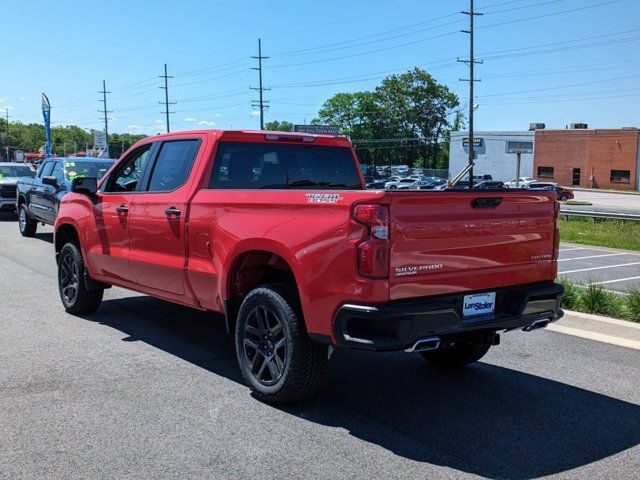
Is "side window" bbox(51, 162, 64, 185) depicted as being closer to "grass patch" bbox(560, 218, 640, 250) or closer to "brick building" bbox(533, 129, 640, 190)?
"grass patch" bbox(560, 218, 640, 250)

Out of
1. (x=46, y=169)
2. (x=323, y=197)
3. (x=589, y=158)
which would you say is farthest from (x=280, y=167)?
(x=589, y=158)

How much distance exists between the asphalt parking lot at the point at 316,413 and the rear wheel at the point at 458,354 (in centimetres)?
12

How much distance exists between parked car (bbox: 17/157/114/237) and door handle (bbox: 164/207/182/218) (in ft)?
28.2

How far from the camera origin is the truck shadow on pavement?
12.6 ft

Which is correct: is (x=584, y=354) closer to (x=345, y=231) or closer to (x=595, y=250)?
(x=345, y=231)

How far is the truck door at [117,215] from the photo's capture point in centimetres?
631

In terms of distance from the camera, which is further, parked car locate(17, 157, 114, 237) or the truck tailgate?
parked car locate(17, 157, 114, 237)

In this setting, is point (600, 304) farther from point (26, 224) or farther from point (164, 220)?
point (26, 224)

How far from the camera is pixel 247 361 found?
4.84 m

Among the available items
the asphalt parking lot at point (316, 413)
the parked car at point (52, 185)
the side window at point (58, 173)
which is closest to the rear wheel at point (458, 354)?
the asphalt parking lot at point (316, 413)

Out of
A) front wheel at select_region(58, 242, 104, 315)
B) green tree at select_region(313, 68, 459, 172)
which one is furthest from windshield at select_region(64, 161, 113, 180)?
green tree at select_region(313, 68, 459, 172)

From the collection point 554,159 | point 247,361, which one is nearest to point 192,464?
point 247,361

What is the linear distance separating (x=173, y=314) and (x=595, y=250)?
11980 mm

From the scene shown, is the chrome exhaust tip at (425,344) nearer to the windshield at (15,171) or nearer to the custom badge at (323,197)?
the custom badge at (323,197)
